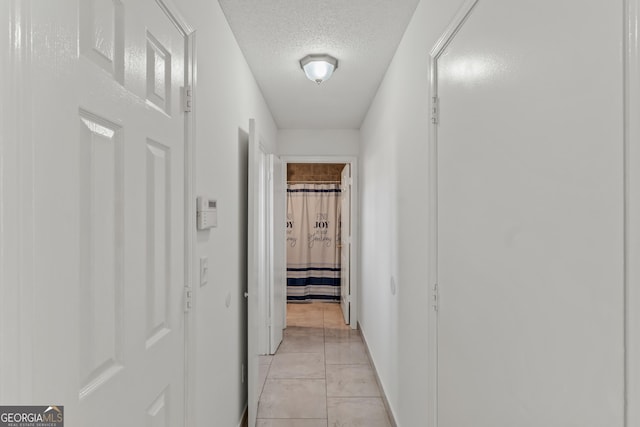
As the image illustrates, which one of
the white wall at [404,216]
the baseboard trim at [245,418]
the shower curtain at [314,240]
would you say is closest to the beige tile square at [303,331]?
the white wall at [404,216]

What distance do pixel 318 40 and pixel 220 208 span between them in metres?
1.21

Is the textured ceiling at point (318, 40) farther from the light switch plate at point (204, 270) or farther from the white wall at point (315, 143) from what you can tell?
the light switch plate at point (204, 270)

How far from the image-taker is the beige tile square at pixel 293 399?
8.93 ft

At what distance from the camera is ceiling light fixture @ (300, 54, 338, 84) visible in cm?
259

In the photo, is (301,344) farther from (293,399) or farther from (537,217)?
(537,217)

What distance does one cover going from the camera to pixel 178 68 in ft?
4.53

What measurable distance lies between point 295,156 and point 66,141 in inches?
157

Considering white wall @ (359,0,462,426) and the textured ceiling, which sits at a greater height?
the textured ceiling

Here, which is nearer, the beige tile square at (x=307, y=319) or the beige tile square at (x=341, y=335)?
the beige tile square at (x=341, y=335)

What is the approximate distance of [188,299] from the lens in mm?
1447

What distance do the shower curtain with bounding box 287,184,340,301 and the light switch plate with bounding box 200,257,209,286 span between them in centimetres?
451

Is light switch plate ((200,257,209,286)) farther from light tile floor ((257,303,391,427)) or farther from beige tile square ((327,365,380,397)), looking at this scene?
beige tile square ((327,365,380,397))

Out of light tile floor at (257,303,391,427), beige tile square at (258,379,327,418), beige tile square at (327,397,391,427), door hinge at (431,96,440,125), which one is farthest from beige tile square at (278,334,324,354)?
door hinge at (431,96,440,125)

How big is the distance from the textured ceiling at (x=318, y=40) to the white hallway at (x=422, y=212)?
16 centimetres
